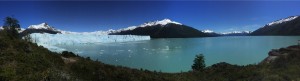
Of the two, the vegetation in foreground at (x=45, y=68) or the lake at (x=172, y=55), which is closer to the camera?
the vegetation in foreground at (x=45, y=68)

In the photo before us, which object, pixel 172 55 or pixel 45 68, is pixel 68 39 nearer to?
pixel 172 55

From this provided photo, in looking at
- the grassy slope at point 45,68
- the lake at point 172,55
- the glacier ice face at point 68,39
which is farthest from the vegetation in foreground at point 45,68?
the glacier ice face at point 68,39

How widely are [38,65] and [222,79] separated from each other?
11.5 m

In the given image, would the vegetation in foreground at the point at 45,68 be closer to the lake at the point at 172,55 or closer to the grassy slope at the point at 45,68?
the grassy slope at the point at 45,68

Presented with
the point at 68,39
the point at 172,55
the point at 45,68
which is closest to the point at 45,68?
the point at 45,68

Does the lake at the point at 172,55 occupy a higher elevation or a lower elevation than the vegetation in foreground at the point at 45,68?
lower

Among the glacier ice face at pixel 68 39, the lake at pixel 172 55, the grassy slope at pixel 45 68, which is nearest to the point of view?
the grassy slope at pixel 45 68

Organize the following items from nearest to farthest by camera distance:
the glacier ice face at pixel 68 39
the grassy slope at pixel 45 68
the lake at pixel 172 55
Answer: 1. the grassy slope at pixel 45 68
2. the lake at pixel 172 55
3. the glacier ice face at pixel 68 39

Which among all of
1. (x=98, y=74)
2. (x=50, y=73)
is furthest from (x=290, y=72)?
(x=50, y=73)

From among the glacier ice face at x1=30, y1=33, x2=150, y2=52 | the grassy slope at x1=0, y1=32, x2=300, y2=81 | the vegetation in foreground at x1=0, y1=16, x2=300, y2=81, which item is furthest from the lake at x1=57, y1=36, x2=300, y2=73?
the grassy slope at x1=0, y1=32, x2=300, y2=81

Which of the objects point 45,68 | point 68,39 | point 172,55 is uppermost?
point 68,39

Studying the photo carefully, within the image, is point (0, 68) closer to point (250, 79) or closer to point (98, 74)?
point (98, 74)

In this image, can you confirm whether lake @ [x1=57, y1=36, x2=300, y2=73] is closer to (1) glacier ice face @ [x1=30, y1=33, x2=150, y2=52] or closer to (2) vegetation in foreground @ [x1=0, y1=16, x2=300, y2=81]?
(1) glacier ice face @ [x1=30, y1=33, x2=150, y2=52]

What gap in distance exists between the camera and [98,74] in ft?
40.7
